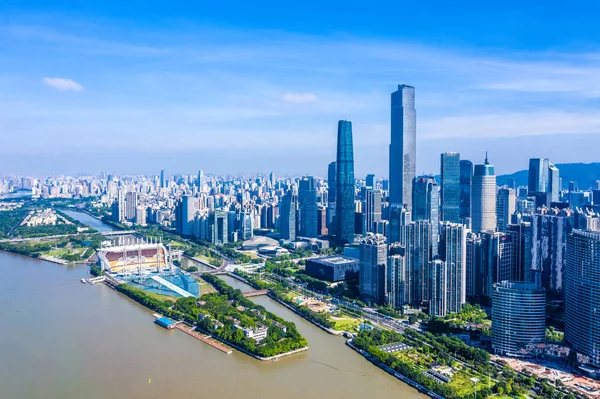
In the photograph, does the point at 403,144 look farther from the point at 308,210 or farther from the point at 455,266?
the point at 455,266

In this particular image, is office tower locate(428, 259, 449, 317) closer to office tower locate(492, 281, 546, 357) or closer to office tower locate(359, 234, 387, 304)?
office tower locate(359, 234, 387, 304)

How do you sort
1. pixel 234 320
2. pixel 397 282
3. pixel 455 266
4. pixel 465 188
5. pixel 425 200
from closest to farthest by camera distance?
pixel 234 320 < pixel 455 266 < pixel 397 282 < pixel 425 200 < pixel 465 188

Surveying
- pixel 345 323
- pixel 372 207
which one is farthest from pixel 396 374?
pixel 372 207

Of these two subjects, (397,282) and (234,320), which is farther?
(397,282)

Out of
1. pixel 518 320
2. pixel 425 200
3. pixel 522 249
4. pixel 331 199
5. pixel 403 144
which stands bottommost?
pixel 518 320

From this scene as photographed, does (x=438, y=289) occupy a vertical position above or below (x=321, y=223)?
below

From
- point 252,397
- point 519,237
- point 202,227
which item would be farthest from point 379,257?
point 202,227

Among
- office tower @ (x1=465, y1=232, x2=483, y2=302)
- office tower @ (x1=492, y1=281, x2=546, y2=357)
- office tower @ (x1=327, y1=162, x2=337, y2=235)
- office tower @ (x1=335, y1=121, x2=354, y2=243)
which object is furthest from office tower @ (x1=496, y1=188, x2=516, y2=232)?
office tower @ (x1=492, y1=281, x2=546, y2=357)

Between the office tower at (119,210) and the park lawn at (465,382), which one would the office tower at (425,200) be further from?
the office tower at (119,210)
